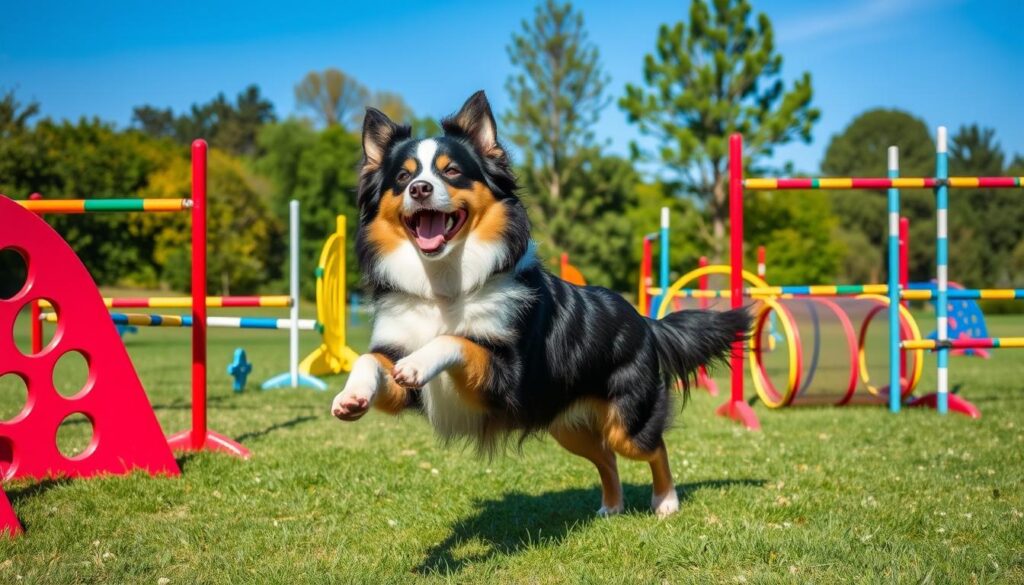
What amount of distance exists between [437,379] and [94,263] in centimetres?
3721

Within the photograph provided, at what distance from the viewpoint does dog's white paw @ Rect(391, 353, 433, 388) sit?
3080 millimetres

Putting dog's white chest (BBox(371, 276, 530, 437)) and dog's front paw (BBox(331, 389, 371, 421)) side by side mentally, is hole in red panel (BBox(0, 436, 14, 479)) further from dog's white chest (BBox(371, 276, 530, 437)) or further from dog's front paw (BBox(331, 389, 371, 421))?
dog's front paw (BBox(331, 389, 371, 421))

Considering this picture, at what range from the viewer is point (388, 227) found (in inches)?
149

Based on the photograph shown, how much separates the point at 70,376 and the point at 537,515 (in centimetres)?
940

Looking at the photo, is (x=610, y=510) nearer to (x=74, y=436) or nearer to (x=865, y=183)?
(x=865, y=183)

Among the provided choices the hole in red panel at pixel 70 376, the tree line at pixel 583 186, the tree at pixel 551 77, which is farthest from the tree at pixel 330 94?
the hole in red panel at pixel 70 376

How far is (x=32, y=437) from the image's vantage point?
446cm

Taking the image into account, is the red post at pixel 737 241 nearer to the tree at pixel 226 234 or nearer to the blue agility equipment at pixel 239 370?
the blue agility equipment at pixel 239 370

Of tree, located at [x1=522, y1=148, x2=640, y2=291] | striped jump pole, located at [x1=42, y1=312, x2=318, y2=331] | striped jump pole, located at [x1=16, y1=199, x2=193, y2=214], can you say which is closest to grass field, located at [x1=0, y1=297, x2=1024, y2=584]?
striped jump pole, located at [x1=42, y1=312, x2=318, y2=331]

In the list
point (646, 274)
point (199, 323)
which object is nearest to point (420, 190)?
point (199, 323)

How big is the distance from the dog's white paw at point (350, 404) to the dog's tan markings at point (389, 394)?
33 cm

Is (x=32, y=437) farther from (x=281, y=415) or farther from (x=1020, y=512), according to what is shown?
(x=1020, y=512)

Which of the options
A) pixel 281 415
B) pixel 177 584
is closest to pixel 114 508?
pixel 177 584

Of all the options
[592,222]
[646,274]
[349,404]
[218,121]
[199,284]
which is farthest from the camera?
[218,121]
